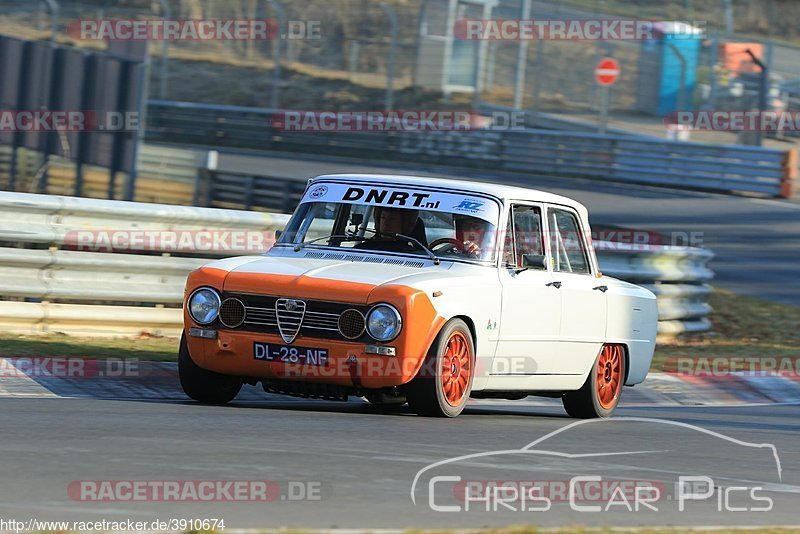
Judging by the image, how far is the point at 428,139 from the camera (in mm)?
32406

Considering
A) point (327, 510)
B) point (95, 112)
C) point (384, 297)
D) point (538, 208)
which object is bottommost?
point (327, 510)

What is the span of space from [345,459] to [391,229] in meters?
2.88

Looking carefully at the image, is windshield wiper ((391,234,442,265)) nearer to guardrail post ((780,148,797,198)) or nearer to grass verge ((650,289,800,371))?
grass verge ((650,289,800,371))

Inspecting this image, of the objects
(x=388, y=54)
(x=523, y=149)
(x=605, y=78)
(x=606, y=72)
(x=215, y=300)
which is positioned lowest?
(x=215, y=300)

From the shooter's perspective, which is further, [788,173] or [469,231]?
[788,173]

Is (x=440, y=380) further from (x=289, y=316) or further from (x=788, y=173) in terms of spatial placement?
(x=788, y=173)

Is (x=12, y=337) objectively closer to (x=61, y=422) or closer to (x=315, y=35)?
(x=61, y=422)

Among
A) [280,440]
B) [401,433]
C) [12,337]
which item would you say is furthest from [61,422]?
[12,337]

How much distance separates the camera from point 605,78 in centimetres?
3241

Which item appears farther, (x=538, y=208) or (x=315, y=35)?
(x=315, y=35)

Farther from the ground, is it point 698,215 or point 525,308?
point 698,215

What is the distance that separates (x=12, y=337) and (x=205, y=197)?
14.2 meters

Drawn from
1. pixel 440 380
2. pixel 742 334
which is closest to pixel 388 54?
pixel 742 334

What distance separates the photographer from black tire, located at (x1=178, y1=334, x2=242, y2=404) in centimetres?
838
